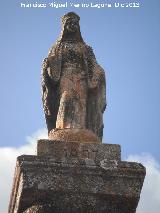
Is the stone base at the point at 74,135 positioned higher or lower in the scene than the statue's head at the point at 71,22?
lower

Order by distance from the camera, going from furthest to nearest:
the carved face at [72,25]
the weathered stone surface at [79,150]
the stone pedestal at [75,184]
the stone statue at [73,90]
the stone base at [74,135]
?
1. the carved face at [72,25]
2. the stone statue at [73,90]
3. the stone base at [74,135]
4. the weathered stone surface at [79,150]
5. the stone pedestal at [75,184]

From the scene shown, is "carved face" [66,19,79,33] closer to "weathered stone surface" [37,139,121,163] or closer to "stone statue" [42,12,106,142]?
"stone statue" [42,12,106,142]

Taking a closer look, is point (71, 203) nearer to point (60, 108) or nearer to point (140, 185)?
point (140, 185)

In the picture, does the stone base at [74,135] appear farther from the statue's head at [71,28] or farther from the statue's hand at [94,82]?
the statue's head at [71,28]

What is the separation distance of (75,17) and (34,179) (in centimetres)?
375

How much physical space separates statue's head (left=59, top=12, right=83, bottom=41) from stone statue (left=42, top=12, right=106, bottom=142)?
0.42 feet

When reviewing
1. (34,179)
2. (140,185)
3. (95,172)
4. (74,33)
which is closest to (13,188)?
(34,179)

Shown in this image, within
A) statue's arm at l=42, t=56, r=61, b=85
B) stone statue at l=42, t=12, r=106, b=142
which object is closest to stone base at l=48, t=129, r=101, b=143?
stone statue at l=42, t=12, r=106, b=142

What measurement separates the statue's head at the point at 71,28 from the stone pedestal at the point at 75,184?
116 inches

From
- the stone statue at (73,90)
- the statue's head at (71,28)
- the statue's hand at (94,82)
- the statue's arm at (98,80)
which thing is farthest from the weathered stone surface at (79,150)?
the statue's head at (71,28)

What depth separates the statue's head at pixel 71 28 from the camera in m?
9.71

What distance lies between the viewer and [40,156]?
7.25 m

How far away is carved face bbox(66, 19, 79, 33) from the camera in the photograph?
382 inches

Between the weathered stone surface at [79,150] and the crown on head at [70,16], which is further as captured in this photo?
the crown on head at [70,16]
